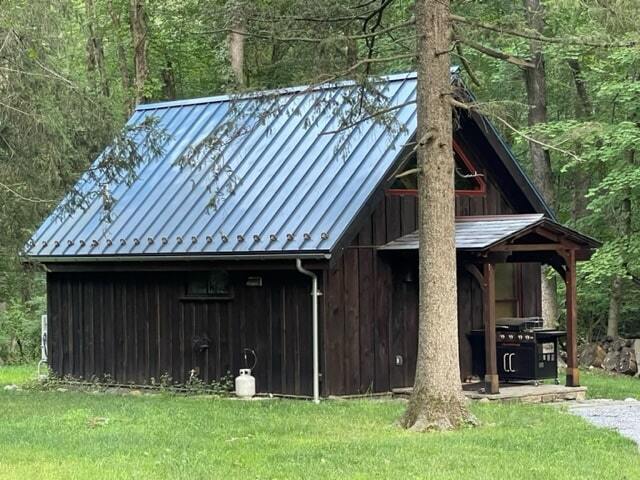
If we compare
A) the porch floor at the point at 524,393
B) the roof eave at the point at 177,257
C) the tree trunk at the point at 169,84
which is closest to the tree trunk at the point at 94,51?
the tree trunk at the point at 169,84

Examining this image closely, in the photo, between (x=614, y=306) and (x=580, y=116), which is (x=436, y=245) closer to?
(x=614, y=306)

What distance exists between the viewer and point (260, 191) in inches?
663

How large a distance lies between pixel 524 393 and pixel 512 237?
7.38 ft

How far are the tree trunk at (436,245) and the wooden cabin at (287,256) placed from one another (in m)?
1.84

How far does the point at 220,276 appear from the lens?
1678 cm

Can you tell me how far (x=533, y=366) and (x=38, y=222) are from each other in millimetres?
7686

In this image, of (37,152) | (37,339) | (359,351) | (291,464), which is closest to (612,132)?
(359,351)

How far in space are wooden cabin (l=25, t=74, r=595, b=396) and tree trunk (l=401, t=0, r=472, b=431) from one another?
1.84 m

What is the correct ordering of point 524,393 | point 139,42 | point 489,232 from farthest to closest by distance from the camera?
point 139,42, point 489,232, point 524,393

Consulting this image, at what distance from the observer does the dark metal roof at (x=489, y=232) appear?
14.7m

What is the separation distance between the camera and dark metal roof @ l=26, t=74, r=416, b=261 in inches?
607

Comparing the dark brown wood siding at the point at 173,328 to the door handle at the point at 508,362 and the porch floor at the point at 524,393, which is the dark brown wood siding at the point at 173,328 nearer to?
the porch floor at the point at 524,393

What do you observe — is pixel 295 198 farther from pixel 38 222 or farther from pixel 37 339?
pixel 37 339

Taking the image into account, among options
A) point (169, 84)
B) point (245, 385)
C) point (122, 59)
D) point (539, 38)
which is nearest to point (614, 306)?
point (245, 385)
